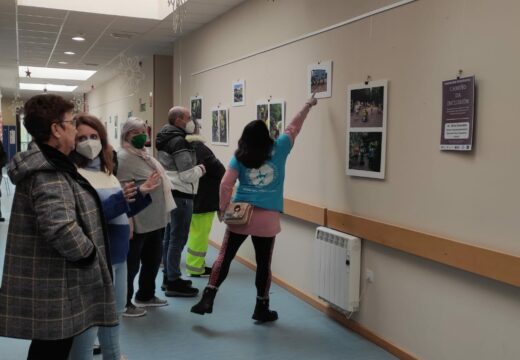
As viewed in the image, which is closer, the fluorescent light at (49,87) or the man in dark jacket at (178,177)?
the man in dark jacket at (178,177)

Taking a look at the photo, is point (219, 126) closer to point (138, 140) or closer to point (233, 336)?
point (138, 140)

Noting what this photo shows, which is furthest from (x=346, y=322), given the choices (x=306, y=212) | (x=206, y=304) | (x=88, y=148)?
(x=88, y=148)

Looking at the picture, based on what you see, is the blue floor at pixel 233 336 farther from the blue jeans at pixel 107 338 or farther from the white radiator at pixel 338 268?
the blue jeans at pixel 107 338

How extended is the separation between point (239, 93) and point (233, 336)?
2697mm

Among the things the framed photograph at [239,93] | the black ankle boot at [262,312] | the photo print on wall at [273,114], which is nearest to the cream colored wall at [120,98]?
the framed photograph at [239,93]

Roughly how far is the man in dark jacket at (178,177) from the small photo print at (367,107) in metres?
1.30

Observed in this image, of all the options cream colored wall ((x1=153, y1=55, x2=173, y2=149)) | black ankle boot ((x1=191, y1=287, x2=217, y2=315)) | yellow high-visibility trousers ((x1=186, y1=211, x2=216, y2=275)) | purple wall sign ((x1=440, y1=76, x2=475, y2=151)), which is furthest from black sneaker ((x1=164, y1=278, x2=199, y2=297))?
cream colored wall ((x1=153, y1=55, x2=173, y2=149))

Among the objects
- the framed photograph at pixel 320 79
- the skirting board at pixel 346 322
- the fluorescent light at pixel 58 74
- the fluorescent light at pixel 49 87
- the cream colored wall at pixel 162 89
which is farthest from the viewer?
the fluorescent light at pixel 49 87

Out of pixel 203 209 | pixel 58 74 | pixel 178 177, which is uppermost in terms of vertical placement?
pixel 58 74

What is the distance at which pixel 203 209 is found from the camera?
4.43 metres

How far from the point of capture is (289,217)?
4.32m

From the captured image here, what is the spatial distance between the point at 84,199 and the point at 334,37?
2.34 meters

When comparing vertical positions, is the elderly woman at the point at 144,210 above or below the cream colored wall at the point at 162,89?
below

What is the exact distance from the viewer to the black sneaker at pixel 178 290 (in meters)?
4.07
